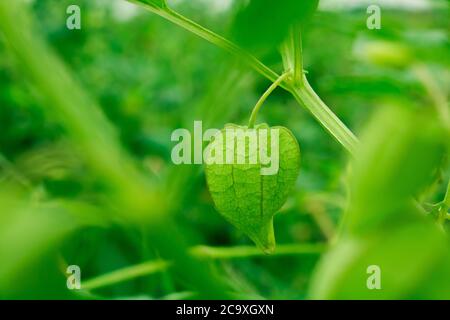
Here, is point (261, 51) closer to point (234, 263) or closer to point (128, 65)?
point (234, 263)

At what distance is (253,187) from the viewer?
413 millimetres

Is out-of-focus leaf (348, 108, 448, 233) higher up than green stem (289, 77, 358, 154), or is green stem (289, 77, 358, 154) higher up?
green stem (289, 77, 358, 154)

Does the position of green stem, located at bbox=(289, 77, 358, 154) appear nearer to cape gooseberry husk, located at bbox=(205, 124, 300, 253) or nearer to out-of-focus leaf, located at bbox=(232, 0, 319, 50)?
cape gooseberry husk, located at bbox=(205, 124, 300, 253)

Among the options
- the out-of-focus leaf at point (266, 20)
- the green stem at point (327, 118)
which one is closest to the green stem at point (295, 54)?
the green stem at point (327, 118)

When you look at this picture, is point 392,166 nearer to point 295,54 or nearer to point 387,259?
point 387,259

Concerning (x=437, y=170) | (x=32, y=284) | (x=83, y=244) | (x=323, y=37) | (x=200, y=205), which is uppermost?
(x=323, y=37)

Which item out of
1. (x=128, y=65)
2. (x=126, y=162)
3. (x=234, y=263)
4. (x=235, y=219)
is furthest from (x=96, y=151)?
(x=128, y=65)

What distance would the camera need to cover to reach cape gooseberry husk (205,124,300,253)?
15.9 inches

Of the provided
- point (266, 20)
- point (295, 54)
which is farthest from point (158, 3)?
point (266, 20)

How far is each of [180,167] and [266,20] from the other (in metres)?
0.05

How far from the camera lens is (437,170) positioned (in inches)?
18.6

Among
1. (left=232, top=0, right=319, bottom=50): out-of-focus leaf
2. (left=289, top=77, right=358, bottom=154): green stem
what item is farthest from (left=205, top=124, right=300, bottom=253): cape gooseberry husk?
(left=232, top=0, right=319, bottom=50): out-of-focus leaf

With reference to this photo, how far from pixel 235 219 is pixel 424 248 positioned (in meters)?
0.22

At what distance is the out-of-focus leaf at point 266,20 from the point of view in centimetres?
23
